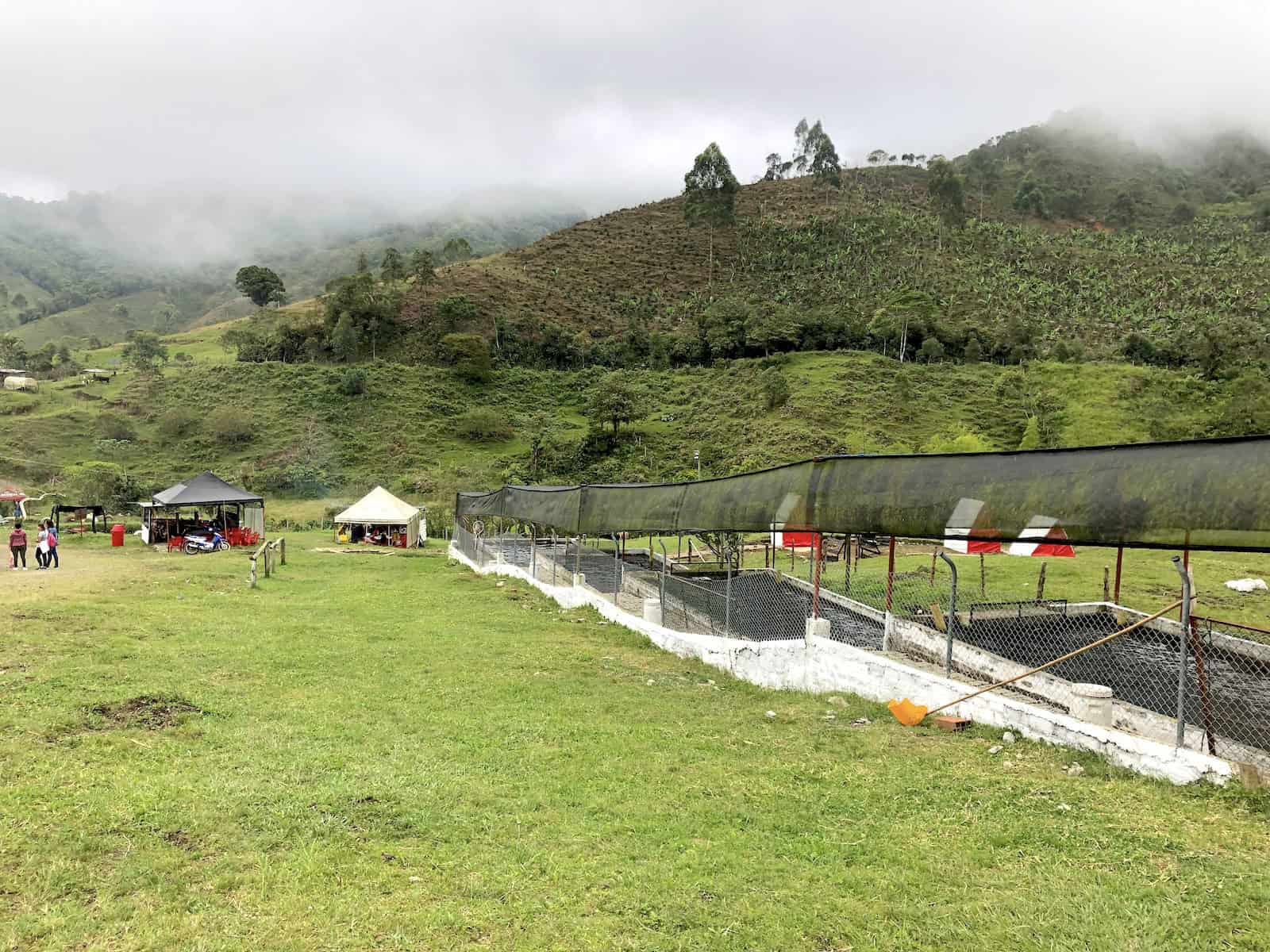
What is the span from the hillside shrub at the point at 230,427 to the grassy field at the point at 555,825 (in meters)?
53.7

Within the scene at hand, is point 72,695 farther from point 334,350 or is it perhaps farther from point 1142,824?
point 334,350

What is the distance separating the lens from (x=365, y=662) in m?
10.6

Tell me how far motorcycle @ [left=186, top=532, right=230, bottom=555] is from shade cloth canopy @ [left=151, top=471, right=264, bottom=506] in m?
1.28

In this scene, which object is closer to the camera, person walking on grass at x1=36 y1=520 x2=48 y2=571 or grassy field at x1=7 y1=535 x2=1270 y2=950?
grassy field at x1=7 y1=535 x2=1270 y2=950

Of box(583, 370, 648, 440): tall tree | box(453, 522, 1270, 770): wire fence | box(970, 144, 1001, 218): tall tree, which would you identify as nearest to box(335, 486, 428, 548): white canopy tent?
box(453, 522, 1270, 770): wire fence

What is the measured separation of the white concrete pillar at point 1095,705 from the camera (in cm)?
716

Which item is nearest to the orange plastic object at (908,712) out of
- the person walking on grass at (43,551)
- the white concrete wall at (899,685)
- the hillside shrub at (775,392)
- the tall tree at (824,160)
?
the white concrete wall at (899,685)

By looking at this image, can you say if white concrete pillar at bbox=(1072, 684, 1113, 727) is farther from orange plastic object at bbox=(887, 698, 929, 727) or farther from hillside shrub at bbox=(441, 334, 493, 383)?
hillside shrub at bbox=(441, 334, 493, 383)

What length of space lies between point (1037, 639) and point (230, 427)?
5995cm

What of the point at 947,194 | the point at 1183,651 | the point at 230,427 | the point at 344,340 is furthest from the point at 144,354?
the point at 947,194

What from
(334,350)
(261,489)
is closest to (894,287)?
(334,350)

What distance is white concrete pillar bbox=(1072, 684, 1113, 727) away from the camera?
23.5 ft

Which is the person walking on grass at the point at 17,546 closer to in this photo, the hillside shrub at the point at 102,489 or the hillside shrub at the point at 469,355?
the hillside shrub at the point at 102,489

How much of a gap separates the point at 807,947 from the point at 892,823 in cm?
175
